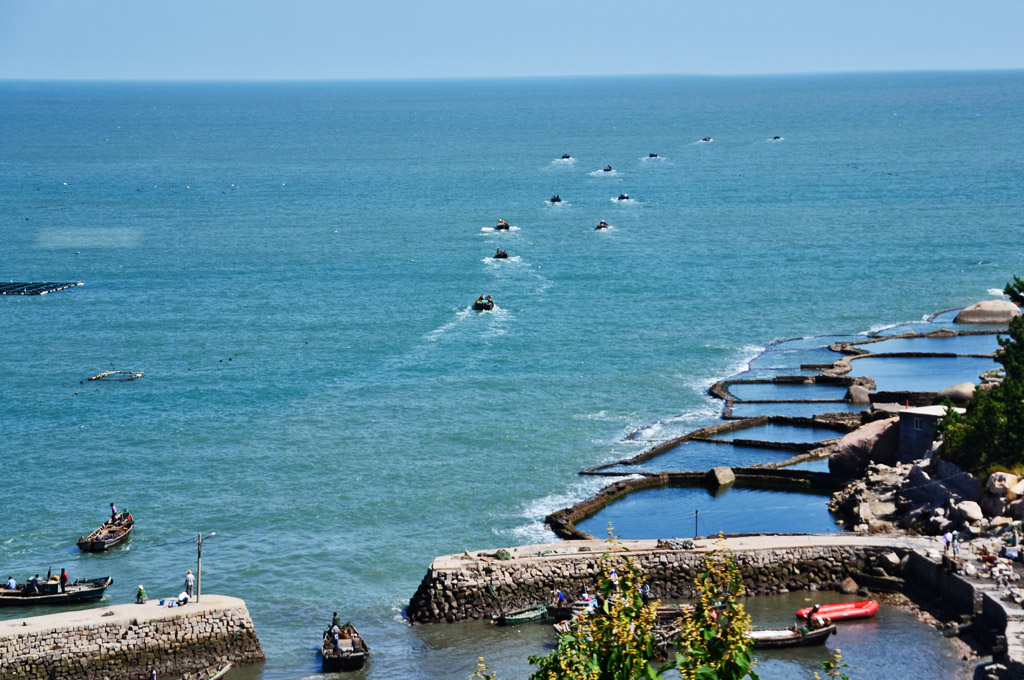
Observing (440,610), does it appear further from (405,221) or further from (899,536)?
(405,221)

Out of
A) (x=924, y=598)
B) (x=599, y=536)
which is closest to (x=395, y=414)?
(x=599, y=536)

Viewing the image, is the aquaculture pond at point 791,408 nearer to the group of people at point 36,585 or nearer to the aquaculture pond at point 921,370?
the aquaculture pond at point 921,370

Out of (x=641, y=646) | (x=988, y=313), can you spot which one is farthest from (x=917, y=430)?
(x=641, y=646)

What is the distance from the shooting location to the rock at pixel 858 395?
95500 millimetres

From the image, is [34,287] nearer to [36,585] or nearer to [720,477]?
[36,585]

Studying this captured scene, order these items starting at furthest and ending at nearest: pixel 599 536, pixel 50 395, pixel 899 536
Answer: pixel 50 395
pixel 599 536
pixel 899 536

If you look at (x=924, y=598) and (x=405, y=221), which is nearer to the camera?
(x=924, y=598)

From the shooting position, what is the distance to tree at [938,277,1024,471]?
66688mm

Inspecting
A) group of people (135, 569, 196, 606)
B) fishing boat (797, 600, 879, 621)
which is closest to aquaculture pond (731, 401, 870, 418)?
fishing boat (797, 600, 879, 621)

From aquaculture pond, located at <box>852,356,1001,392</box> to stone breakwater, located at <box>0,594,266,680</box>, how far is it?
184ft

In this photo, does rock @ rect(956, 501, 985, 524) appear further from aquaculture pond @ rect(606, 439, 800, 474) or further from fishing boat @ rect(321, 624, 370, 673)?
fishing boat @ rect(321, 624, 370, 673)

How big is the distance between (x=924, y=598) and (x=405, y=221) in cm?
13801

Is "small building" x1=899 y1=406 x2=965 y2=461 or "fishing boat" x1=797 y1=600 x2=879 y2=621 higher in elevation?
"small building" x1=899 y1=406 x2=965 y2=461

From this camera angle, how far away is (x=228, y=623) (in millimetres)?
57844
